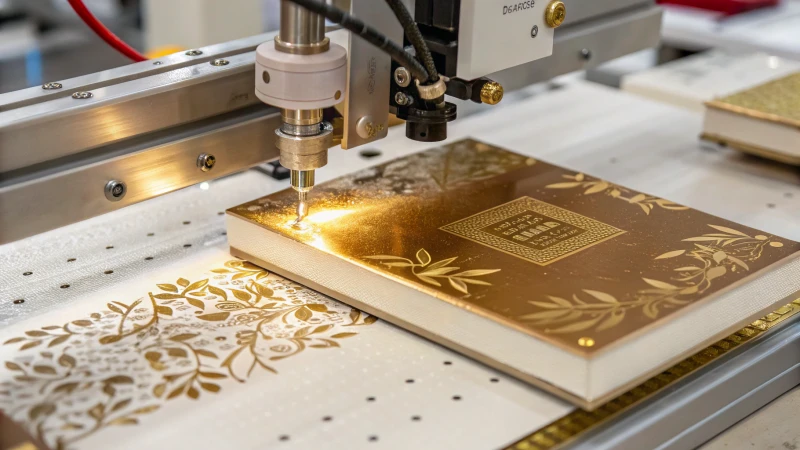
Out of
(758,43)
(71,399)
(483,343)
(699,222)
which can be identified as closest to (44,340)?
(71,399)

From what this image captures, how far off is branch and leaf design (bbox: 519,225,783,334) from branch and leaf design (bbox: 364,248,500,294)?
6 centimetres

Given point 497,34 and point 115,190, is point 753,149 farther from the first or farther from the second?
point 115,190

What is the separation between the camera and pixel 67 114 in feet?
2.68

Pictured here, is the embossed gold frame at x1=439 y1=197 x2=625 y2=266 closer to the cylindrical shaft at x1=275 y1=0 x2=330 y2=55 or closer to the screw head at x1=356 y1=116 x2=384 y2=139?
the screw head at x1=356 y1=116 x2=384 y2=139

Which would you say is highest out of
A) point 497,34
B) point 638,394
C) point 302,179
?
point 497,34

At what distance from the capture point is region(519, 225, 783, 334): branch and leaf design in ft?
2.44

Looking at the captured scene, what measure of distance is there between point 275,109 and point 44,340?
12.9 inches

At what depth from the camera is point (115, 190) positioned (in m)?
0.87

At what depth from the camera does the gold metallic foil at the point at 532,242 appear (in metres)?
0.77

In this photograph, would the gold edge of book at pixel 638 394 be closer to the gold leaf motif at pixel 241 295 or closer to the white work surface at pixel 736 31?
the gold leaf motif at pixel 241 295

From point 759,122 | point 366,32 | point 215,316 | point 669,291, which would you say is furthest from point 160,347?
point 759,122

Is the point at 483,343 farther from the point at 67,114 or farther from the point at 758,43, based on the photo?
the point at 758,43

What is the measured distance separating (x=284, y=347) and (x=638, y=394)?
272 millimetres

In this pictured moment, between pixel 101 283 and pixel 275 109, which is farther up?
pixel 275 109
